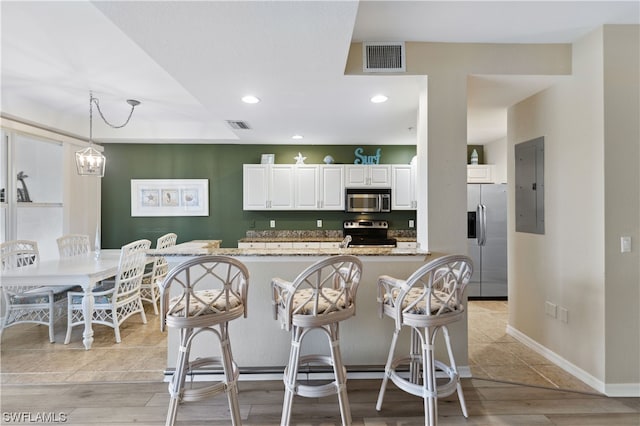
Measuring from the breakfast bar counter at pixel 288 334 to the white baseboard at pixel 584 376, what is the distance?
33.0 inches

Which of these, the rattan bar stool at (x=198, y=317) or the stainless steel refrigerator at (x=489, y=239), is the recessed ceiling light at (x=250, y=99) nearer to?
the rattan bar stool at (x=198, y=317)

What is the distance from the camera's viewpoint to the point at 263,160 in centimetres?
500

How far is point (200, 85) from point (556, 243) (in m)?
3.20

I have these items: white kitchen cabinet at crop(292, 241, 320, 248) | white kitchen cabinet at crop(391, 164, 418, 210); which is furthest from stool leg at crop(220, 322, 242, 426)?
white kitchen cabinet at crop(391, 164, 418, 210)

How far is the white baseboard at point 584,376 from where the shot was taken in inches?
87.2

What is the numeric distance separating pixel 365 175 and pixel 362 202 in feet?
1.35

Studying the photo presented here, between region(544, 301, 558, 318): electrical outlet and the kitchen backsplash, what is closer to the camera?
region(544, 301, 558, 318): electrical outlet

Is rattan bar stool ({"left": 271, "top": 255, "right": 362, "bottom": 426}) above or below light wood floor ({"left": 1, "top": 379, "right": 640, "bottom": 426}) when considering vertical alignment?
above

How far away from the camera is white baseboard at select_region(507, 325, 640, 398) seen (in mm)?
2215

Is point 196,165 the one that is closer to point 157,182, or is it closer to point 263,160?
point 157,182

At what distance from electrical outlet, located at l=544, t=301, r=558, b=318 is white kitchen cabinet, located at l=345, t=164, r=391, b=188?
103 inches

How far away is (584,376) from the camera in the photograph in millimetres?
2379

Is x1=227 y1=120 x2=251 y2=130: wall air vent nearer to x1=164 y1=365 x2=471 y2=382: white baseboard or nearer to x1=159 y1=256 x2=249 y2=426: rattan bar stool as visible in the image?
x1=159 y1=256 x2=249 y2=426: rattan bar stool

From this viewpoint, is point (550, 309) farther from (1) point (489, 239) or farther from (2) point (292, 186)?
(2) point (292, 186)
